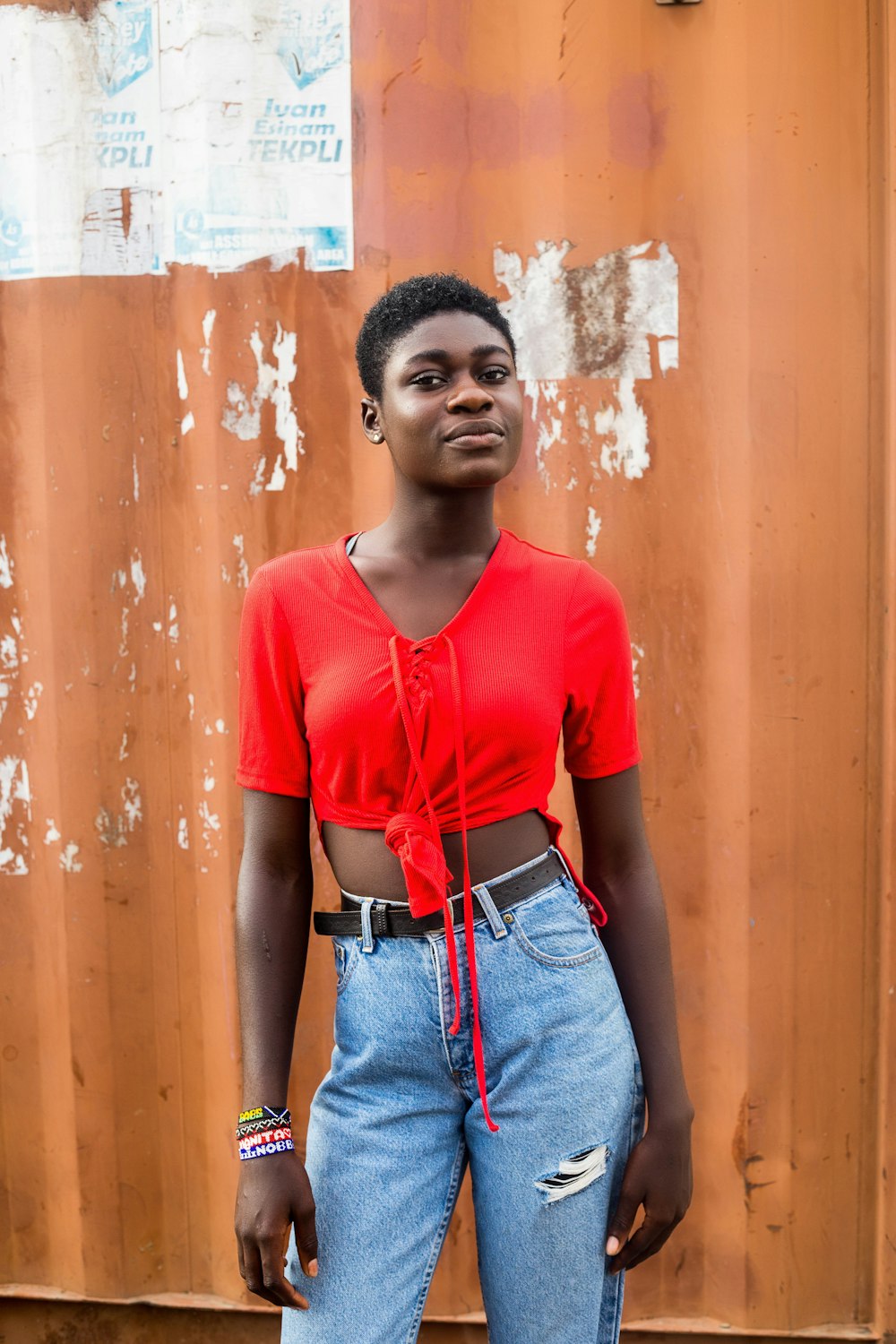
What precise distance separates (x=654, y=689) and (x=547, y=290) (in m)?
0.86

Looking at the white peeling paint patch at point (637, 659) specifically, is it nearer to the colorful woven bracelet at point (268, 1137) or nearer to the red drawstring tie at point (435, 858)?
the red drawstring tie at point (435, 858)

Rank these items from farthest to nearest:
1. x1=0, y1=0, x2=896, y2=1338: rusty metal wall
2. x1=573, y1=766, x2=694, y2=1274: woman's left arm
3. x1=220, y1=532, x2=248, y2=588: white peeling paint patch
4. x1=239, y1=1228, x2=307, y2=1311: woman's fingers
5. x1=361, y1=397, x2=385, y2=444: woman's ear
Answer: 1. x1=220, y1=532, x2=248, y2=588: white peeling paint patch
2. x1=0, y1=0, x2=896, y2=1338: rusty metal wall
3. x1=361, y1=397, x2=385, y2=444: woman's ear
4. x1=573, y1=766, x2=694, y2=1274: woman's left arm
5. x1=239, y1=1228, x2=307, y2=1311: woman's fingers

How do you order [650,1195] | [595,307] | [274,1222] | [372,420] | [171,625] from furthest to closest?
[171,625] → [595,307] → [372,420] → [650,1195] → [274,1222]

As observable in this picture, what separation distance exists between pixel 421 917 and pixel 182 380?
1449mm

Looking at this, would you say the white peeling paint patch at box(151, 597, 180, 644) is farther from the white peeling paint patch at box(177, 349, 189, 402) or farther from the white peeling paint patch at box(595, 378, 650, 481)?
the white peeling paint patch at box(595, 378, 650, 481)

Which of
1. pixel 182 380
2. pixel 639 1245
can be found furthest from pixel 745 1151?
pixel 182 380

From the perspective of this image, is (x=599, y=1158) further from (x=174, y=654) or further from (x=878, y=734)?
(x=174, y=654)

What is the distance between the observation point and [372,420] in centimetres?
164

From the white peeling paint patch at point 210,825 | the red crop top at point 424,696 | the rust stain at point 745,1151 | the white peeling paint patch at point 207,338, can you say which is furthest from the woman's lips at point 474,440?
Result: the rust stain at point 745,1151

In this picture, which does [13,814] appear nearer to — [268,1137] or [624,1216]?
[268,1137]

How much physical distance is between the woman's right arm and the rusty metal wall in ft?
2.83

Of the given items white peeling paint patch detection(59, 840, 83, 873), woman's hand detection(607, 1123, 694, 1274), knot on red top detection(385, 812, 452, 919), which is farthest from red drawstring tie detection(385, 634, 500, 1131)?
white peeling paint patch detection(59, 840, 83, 873)

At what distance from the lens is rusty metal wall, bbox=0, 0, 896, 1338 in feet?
7.50

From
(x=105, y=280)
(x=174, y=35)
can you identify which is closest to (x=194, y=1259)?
(x=105, y=280)
